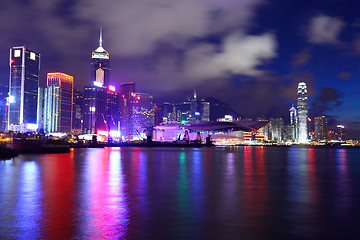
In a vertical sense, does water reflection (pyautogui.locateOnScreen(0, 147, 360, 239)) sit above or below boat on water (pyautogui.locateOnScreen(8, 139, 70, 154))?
below

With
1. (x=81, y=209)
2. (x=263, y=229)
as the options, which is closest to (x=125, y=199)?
(x=81, y=209)

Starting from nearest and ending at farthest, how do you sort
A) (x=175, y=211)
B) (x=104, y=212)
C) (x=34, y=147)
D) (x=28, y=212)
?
(x=28, y=212) → (x=104, y=212) → (x=175, y=211) → (x=34, y=147)

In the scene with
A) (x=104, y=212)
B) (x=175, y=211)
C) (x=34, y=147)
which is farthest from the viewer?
(x=34, y=147)

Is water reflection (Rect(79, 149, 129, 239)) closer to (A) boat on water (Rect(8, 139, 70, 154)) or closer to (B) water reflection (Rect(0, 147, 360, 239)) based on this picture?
(B) water reflection (Rect(0, 147, 360, 239))

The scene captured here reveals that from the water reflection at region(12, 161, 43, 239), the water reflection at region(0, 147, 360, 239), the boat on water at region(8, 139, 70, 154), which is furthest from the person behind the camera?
the boat on water at region(8, 139, 70, 154)

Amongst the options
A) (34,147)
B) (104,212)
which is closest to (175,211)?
(104,212)

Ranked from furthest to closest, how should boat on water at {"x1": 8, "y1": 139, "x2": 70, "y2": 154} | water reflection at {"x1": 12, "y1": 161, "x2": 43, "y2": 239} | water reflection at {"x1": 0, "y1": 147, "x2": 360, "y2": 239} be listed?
boat on water at {"x1": 8, "y1": 139, "x2": 70, "y2": 154} < water reflection at {"x1": 0, "y1": 147, "x2": 360, "y2": 239} < water reflection at {"x1": 12, "y1": 161, "x2": 43, "y2": 239}

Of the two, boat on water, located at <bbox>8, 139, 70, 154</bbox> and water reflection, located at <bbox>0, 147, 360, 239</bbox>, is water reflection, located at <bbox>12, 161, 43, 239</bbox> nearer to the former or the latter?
water reflection, located at <bbox>0, 147, 360, 239</bbox>

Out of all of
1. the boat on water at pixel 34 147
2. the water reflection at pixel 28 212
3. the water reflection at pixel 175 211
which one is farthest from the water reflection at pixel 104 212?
the boat on water at pixel 34 147

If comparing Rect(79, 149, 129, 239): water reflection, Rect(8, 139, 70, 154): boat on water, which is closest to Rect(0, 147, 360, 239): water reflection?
Rect(79, 149, 129, 239): water reflection

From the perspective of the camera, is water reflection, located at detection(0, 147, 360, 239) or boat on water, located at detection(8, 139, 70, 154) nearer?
water reflection, located at detection(0, 147, 360, 239)

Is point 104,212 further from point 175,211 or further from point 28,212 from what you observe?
point 28,212

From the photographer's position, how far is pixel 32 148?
275ft

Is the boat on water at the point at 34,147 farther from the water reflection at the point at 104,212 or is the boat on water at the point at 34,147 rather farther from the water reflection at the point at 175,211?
the water reflection at the point at 104,212
